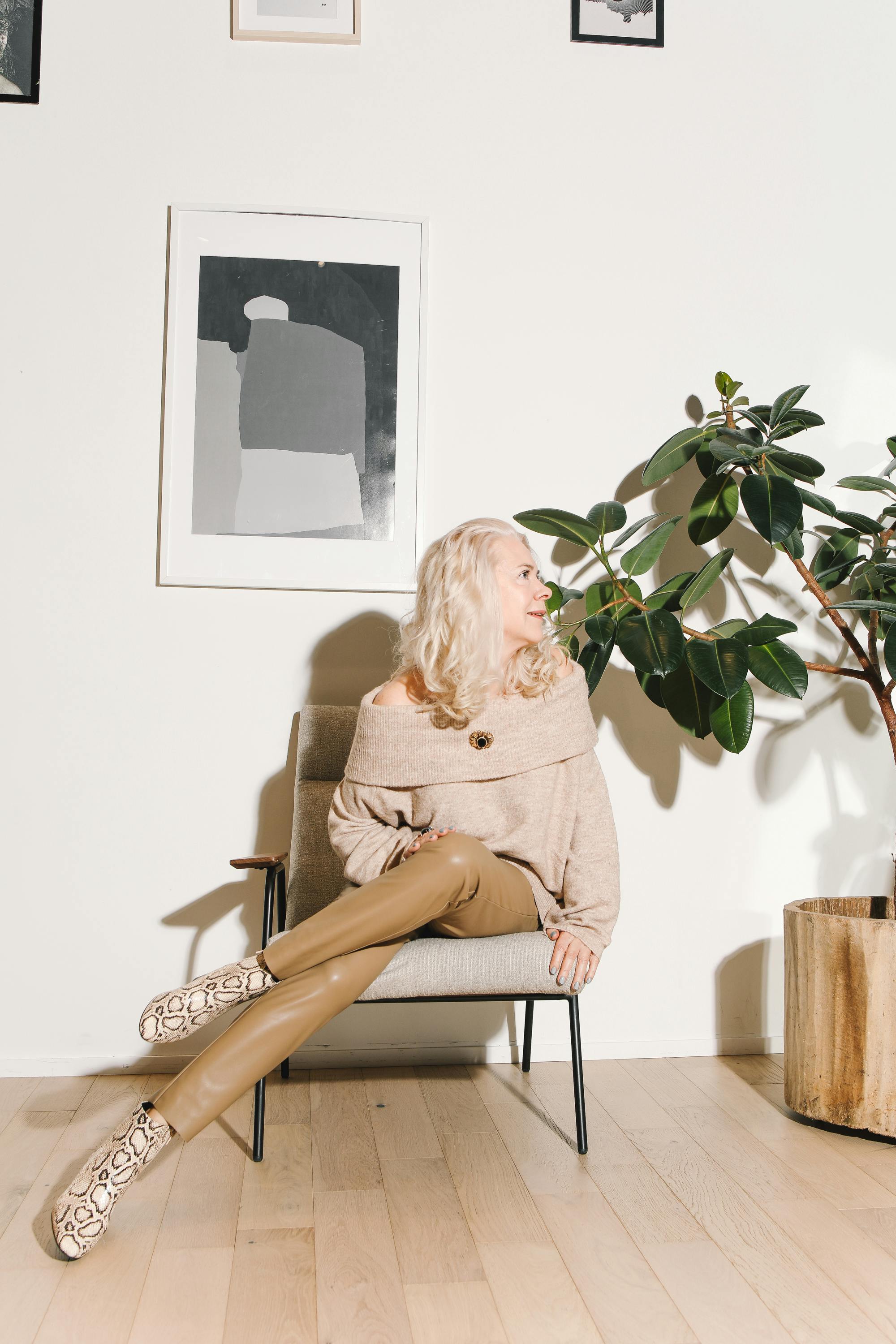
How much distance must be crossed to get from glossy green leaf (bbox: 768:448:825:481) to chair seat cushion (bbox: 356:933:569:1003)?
1225 mm

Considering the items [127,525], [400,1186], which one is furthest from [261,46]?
[400,1186]

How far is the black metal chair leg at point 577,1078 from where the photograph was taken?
1964 mm

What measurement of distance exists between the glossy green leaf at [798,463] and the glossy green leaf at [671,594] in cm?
32

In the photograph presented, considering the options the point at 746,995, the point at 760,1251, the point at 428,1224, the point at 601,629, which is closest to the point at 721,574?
the point at 601,629

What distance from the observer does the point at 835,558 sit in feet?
8.22

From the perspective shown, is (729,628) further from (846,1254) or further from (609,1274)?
(609,1274)

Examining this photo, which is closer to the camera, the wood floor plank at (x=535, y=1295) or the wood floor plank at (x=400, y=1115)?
the wood floor plank at (x=535, y=1295)

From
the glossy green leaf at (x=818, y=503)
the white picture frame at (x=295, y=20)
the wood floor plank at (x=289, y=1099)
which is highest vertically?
the white picture frame at (x=295, y=20)

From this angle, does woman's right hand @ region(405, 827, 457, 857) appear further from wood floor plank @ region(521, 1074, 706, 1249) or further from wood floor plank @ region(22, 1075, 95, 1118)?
wood floor plank @ region(22, 1075, 95, 1118)

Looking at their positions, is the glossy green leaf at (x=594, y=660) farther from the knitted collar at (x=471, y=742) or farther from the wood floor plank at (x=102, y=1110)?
the wood floor plank at (x=102, y=1110)

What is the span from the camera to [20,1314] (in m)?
1.43

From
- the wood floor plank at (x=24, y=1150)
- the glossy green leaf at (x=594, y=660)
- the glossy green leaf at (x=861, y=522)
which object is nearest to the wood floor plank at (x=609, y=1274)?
the wood floor plank at (x=24, y=1150)

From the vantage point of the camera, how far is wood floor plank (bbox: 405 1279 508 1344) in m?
1.36

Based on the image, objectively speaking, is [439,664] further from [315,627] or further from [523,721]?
[315,627]
